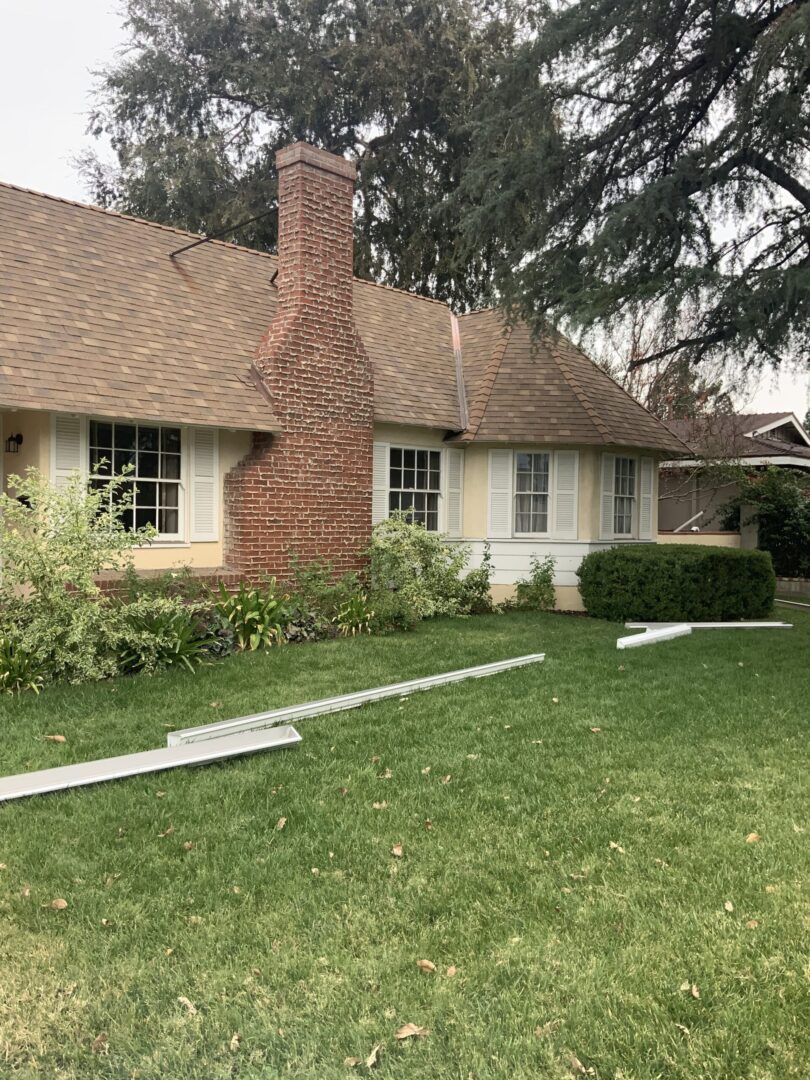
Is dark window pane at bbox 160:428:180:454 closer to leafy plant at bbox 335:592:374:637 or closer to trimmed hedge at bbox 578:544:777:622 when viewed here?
leafy plant at bbox 335:592:374:637

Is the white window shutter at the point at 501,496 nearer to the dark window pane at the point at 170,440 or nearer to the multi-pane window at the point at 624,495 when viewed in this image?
the multi-pane window at the point at 624,495

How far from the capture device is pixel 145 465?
396 inches

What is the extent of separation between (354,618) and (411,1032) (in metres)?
8.01

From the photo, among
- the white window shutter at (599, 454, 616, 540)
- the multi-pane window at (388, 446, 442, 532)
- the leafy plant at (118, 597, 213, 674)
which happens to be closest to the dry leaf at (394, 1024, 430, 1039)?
the leafy plant at (118, 597, 213, 674)

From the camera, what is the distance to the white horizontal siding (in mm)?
13664

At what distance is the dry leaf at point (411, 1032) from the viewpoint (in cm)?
263

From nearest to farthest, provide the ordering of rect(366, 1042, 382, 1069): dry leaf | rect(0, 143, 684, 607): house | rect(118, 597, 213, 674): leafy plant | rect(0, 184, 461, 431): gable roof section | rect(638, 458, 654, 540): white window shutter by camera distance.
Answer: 1. rect(366, 1042, 382, 1069): dry leaf
2. rect(118, 597, 213, 674): leafy plant
3. rect(0, 184, 461, 431): gable roof section
4. rect(0, 143, 684, 607): house
5. rect(638, 458, 654, 540): white window shutter

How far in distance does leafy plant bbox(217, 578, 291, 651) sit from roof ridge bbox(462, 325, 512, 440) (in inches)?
206

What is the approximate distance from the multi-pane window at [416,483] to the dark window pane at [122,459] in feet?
14.1

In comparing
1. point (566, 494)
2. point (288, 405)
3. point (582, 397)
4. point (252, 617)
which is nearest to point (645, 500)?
point (566, 494)

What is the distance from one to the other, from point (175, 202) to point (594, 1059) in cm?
2526

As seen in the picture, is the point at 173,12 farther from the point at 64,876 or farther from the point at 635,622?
the point at 64,876

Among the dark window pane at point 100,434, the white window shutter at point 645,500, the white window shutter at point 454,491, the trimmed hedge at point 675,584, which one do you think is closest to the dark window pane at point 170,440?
the dark window pane at point 100,434

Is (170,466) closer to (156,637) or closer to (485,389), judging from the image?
(156,637)
